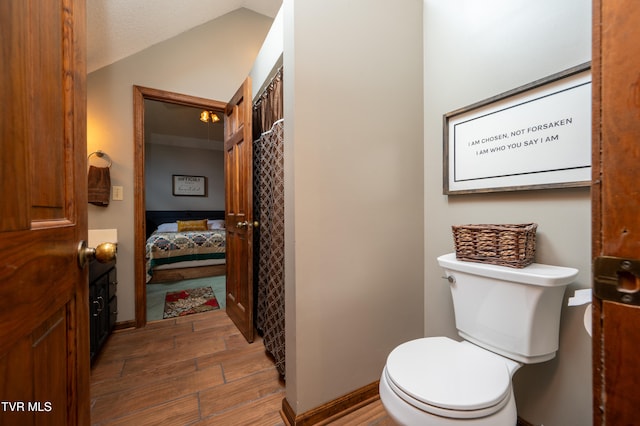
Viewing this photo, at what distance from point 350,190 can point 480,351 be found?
906 millimetres

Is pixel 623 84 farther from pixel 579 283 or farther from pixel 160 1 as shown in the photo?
pixel 160 1

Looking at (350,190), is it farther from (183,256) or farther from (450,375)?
(183,256)

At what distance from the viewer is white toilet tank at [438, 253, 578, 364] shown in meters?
0.95

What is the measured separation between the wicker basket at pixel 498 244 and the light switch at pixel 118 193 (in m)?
2.58

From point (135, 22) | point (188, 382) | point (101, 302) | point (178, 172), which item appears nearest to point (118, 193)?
point (101, 302)

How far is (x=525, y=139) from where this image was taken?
113 centimetres

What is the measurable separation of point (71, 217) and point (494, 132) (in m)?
1.66

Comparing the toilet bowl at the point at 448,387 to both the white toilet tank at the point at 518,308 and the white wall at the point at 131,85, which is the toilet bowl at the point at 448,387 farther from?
the white wall at the point at 131,85

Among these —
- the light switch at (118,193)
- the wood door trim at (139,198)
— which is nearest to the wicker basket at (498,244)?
the wood door trim at (139,198)

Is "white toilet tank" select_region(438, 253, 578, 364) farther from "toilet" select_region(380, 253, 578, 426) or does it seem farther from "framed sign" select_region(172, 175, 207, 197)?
"framed sign" select_region(172, 175, 207, 197)

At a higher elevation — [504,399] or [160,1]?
[160,1]

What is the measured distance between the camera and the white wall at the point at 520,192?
0.99 metres

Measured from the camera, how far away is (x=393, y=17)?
143cm

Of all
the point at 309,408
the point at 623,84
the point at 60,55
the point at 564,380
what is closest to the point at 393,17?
the point at 623,84
